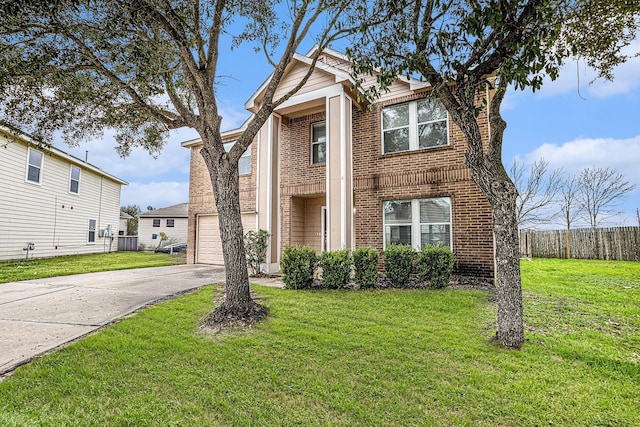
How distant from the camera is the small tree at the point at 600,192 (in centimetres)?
1800

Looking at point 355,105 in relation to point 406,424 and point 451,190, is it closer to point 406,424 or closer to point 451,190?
point 451,190

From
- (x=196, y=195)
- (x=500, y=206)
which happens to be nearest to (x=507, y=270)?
(x=500, y=206)

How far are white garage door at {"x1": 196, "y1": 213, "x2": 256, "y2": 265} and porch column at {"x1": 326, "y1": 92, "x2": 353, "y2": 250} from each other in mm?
6559

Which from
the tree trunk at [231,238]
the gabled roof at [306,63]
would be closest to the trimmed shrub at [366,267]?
the tree trunk at [231,238]

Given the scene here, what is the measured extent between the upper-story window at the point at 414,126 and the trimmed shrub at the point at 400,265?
3512mm

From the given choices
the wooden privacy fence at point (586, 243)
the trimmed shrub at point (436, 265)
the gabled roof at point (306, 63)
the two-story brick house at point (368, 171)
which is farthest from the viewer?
the wooden privacy fence at point (586, 243)

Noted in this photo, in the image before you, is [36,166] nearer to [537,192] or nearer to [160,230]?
[160,230]

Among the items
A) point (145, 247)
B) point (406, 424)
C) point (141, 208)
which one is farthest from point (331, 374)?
point (141, 208)

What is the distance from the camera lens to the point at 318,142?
36.6 feet

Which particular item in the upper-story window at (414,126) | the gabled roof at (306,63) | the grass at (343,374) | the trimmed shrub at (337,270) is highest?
the gabled roof at (306,63)

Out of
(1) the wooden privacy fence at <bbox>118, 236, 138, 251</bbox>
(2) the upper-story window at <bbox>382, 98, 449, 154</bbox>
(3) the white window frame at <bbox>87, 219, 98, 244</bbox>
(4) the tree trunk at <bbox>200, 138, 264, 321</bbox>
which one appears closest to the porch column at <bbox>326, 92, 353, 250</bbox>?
(2) the upper-story window at <bbox>382, 98, 449, 154</bbox>

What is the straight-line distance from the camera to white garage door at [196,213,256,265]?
13383 millimetres

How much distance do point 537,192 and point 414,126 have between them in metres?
15.1

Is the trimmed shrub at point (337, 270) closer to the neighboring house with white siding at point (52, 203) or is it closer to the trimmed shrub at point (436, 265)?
the trimmed shrub at point (436, 265)
